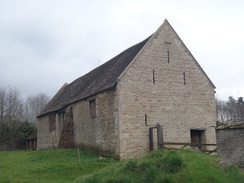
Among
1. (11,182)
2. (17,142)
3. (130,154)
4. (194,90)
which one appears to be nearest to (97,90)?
(130,154)

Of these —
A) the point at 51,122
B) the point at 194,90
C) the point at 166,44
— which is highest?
the point at 166,44

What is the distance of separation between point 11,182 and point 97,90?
33.3 feet

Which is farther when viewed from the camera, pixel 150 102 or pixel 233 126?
pixel 150 102

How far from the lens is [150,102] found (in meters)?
20.2

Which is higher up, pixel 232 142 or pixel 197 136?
pixel 232 142

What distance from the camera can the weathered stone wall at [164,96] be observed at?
62.8 ft

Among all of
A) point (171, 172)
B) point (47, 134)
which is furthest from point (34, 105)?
point (171, 172)

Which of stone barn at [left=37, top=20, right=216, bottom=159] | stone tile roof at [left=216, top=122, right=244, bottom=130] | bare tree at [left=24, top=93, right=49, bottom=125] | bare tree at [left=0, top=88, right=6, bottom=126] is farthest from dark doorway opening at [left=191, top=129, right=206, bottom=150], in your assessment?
bare tree at [left=24, top=93, right=49, bottom=125]

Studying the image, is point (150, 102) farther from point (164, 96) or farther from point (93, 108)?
point (93, 108)

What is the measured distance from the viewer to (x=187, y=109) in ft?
70.7

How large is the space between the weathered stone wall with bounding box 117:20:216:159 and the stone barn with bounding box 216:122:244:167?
31.8ft

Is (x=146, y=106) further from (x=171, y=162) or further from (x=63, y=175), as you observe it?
(x=171, y=162)

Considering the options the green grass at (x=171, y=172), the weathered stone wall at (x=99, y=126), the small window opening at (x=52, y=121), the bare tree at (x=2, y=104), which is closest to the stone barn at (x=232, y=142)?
the green grass at (x=171, y=172)

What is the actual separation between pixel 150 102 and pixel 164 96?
1.32 meters
